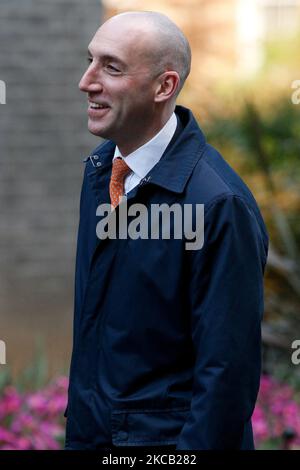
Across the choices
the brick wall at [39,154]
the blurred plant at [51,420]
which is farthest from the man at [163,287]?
the brick wall at [39,154]

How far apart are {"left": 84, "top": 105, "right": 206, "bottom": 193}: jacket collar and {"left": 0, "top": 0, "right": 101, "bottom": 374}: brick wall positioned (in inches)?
148

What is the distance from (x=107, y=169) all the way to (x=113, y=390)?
0.60 meters

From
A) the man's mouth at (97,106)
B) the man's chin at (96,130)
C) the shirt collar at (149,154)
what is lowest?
the shirt collar at (149,154)

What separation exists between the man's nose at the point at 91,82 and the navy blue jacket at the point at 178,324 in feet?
0.79

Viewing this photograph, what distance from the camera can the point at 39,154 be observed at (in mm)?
6742

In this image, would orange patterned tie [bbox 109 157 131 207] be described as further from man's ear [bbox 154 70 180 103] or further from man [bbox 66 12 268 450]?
man's ear [bbox 154 70 180 103]

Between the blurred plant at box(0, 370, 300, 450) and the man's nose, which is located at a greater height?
the man's nose

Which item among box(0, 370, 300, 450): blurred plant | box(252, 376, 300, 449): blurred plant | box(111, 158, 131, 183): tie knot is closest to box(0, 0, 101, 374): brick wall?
box(0, 370, 300, 450): blurred plant

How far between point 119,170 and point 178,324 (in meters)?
0.45

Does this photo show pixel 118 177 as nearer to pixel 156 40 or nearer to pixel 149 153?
pixel 149 153

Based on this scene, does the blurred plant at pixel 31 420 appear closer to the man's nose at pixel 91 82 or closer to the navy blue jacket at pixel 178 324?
the navy blue jacket at pixel 178 324

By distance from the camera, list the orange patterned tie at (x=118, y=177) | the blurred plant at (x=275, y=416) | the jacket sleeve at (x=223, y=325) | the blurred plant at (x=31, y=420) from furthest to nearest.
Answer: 1. the blurred plant at (x=275, y=416)
2. the blurred plant at (x=31, y=420)
3. the orange patterned tie at (x=118, y=177)
4. the jacket sleeve at (x=223, y=325)

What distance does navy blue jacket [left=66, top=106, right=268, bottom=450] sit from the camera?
2.71 meters

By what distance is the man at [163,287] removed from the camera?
2.71 meters
